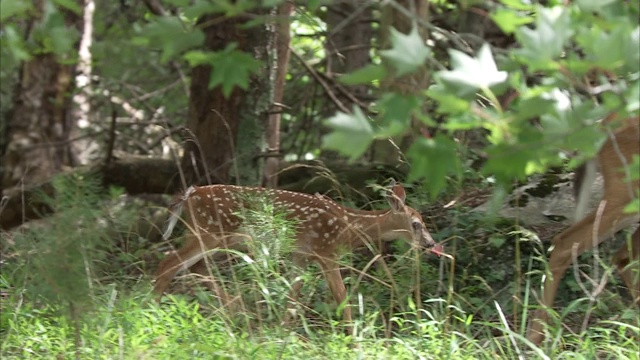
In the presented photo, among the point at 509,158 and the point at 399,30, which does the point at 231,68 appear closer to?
the point at 509,158

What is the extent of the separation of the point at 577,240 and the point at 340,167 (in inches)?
122

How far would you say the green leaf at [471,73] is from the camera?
3139 mm

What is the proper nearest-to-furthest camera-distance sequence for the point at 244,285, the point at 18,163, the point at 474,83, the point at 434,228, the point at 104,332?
the point at 474,83
the point at 104,332
the point at 244,285
the point at 434,228
the point at 18,163

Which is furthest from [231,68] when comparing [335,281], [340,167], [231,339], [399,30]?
[399,30]

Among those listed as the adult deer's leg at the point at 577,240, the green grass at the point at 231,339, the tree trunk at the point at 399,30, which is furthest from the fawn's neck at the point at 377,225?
the green grass at the point at 231,339

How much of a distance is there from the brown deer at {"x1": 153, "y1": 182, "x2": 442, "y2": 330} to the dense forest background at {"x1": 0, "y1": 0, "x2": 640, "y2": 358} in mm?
151

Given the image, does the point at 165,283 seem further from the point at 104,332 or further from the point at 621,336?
the point at 621,336

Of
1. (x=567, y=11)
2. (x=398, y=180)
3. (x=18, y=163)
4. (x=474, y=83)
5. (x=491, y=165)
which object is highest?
(x=567, y=11)

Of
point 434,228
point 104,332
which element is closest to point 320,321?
point 104,332

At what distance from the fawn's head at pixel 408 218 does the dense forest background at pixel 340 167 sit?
0.15 meters

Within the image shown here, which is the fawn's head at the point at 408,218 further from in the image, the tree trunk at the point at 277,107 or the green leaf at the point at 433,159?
the green leaf at the point at 433,159

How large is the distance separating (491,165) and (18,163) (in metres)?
8.40

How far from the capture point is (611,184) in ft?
19.2

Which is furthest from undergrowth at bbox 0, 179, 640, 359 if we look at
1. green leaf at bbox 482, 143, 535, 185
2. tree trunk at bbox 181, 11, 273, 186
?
tree trunk at bbox 181, 11, 273, 186
